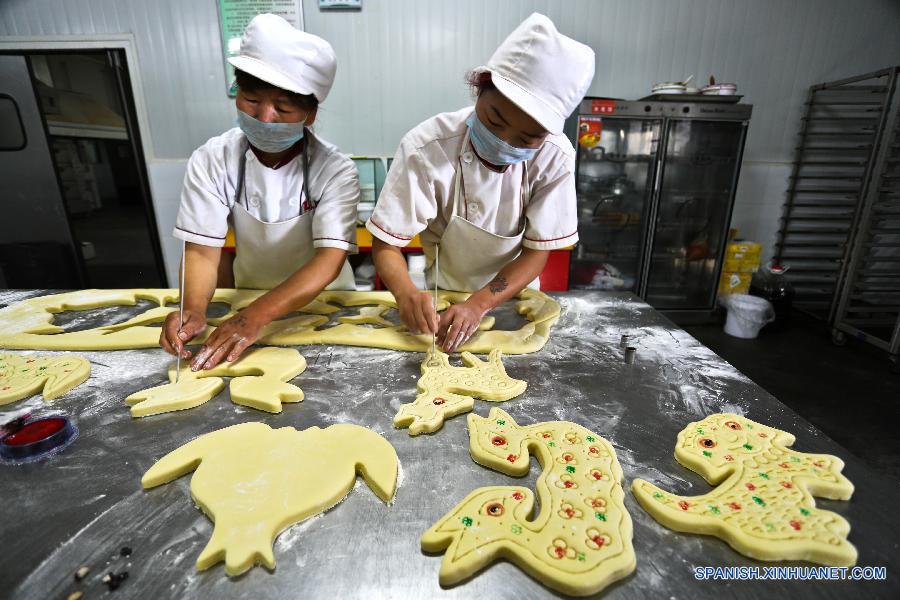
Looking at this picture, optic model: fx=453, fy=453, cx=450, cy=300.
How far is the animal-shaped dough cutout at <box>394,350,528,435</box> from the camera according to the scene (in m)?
1.02

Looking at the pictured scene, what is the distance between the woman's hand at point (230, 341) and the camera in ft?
4.08

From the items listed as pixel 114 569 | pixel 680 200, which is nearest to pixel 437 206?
pixel 114 569

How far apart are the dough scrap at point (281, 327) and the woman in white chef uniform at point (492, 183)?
0.31 ft

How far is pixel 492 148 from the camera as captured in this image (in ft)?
4.52

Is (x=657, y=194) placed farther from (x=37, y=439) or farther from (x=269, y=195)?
(x=37, y=439)

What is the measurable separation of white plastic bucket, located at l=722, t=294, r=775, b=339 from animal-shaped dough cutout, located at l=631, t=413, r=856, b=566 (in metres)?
3.16

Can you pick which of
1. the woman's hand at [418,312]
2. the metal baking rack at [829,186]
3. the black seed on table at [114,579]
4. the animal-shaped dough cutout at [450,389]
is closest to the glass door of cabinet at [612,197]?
the metal baking rack at [829,186]

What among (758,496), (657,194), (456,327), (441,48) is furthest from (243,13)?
(758,496)

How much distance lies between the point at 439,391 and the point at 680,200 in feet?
11.8

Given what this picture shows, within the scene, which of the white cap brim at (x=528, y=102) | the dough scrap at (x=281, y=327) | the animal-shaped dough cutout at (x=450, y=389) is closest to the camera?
the animal-shaped dough cutout at (x=450, y=389)

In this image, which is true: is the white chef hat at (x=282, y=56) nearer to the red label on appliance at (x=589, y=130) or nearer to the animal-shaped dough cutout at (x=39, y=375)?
the animal-shaped dough cutout at (x=39, y=375)

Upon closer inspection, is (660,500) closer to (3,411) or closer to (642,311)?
(642,311)

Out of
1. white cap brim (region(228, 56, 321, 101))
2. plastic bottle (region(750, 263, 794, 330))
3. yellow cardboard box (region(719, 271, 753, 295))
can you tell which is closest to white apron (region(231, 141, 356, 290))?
white cap brim (region(228, 56, 321, 101))

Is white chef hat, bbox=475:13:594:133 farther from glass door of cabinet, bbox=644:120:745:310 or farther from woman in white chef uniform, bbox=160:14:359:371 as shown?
glass door of cabinet, bbox=644:120:745:310
